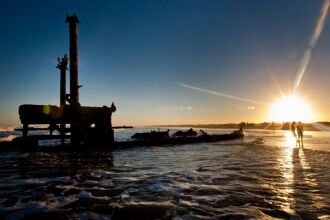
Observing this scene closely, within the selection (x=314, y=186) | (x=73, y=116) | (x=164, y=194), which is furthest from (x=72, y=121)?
(x=314, y=186)

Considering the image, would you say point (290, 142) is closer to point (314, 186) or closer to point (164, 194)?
point (314, 186)

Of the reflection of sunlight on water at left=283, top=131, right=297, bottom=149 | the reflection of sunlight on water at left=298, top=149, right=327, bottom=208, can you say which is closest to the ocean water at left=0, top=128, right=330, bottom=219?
the reflection of sunlight on water at left=298, top=149, right=327, bottom=208

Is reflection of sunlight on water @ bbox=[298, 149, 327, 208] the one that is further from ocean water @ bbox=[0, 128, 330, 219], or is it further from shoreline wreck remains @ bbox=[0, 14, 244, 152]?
shoreline wreck remains @ bbox=[0, 14, 244, 152]

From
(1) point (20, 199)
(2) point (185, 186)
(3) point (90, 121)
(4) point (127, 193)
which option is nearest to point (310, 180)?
(2) point (185, 186)

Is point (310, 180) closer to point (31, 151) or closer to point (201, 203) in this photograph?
point (201, 203)

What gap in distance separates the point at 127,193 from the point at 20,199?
9.45ft

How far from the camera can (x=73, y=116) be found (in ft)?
70.7

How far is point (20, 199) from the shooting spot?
287 inches

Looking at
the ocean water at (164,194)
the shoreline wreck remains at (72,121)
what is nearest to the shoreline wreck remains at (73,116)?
the shoreline wreck remains at (72,121)

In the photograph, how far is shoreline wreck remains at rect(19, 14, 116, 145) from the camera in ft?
66.3

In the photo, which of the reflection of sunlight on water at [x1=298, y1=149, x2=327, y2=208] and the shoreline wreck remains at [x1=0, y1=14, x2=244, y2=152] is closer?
the reflection of sunlight on water at [x1=298, y1=149, x2=327, y2=208]

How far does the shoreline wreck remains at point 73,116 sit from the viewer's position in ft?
66.3

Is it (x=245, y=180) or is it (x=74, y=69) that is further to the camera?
(x=74, y=69)

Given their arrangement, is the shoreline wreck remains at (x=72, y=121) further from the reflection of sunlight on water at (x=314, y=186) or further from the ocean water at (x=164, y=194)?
the reflection of sunlight on water at (x=314, y=186)
